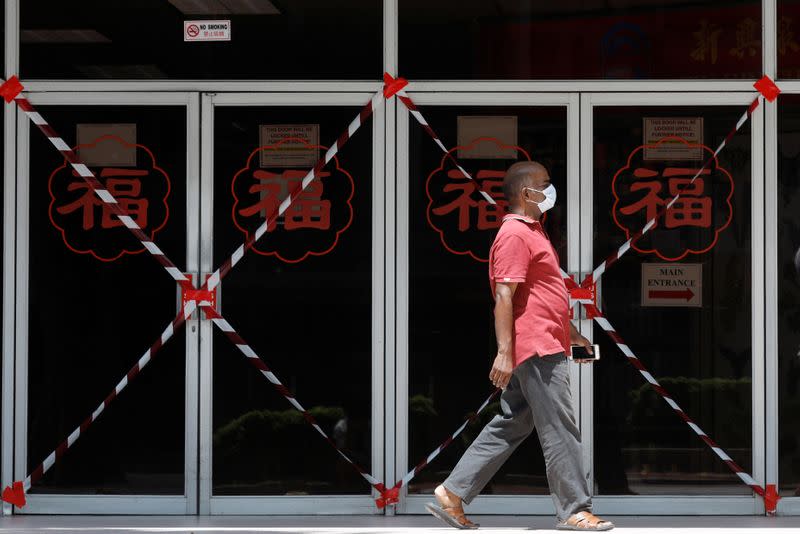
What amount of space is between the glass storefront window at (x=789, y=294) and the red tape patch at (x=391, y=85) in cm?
215

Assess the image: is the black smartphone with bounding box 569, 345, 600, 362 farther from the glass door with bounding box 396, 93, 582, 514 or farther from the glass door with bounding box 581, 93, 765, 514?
the glass door with bounding box 396, 93, 582, 514

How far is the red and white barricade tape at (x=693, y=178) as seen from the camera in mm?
7508

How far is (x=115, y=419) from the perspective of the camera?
7645 millimetres

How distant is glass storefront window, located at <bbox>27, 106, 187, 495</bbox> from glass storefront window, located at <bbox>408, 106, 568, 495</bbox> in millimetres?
1358

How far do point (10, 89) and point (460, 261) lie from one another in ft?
9.02

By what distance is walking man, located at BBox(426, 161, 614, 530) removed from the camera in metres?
6.68
